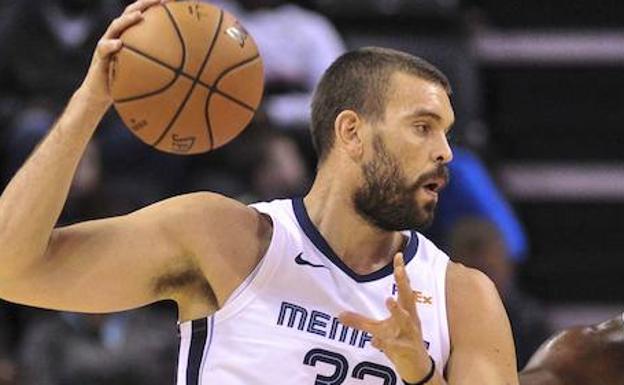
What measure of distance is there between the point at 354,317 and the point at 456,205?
4865mm

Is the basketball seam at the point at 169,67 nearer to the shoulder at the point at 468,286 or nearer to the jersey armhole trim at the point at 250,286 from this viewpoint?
the jersey armhole trim at the point at 250,286

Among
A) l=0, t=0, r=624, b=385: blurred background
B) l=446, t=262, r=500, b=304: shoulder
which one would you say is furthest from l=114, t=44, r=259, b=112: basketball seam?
l=0, t=0, r=624, b=385: blurred background

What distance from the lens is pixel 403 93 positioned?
458 centimetres

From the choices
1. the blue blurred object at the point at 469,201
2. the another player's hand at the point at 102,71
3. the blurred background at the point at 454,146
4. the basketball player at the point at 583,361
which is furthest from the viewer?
the blue blurred object at the point at 469,201

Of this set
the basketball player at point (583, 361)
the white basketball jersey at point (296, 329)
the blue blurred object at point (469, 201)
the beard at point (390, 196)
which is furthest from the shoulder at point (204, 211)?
the blue blurred object at point (469, 201)

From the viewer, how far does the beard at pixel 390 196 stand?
451 cm

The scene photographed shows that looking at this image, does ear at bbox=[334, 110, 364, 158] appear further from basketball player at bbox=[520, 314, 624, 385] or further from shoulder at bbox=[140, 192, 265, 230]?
basketball player at bbox=[520, 314, 624, 385]

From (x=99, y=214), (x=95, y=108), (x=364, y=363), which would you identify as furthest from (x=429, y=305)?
(x=99, y=214)

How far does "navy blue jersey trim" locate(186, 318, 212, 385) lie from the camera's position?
4.48 meters

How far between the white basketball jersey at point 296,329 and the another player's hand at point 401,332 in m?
0.28

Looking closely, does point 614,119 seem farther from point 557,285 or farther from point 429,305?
point 429,305

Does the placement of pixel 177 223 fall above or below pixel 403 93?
below

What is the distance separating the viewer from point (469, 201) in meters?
8.92

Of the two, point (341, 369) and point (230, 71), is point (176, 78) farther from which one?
point (341, 369)
